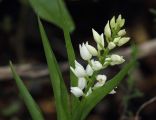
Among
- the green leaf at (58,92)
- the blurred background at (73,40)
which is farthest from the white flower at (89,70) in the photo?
the blurred background at (73,40)

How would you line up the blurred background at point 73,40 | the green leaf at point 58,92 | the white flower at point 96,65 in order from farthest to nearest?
the blurred background at point 73,40 < the green leaf at point 58,92 < the white flower at point 96,65

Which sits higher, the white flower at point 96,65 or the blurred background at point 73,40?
the blurred background at point 73,40

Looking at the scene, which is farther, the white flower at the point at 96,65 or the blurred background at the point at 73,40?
the blurred background at the point at 73,40

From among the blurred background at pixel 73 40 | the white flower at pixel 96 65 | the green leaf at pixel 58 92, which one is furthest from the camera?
the blurred background at pixel 73 40

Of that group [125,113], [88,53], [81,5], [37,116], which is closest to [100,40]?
[88,53]

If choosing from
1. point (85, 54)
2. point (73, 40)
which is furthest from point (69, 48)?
point (73, 40)

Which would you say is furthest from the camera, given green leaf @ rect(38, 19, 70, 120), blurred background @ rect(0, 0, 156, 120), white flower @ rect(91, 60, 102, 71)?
blurred background @ rect(0, 0, 156, 120)

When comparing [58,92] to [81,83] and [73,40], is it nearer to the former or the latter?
[81,83]

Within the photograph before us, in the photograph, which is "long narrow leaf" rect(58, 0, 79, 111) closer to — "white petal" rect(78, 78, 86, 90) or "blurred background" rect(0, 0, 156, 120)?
"white petal" rect(78, 78, 86, 90)

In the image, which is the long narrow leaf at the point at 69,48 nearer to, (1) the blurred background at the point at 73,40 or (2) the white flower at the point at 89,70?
(2) the white flower at the point at 89,70

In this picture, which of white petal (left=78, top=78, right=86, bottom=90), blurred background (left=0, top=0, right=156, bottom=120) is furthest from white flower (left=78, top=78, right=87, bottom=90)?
blurred background (left=0, top=0, right=156, bottom=120)

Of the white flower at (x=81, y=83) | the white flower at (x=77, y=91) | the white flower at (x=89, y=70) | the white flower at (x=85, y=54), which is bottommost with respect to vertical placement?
the white flower at (x=77, y=91)
